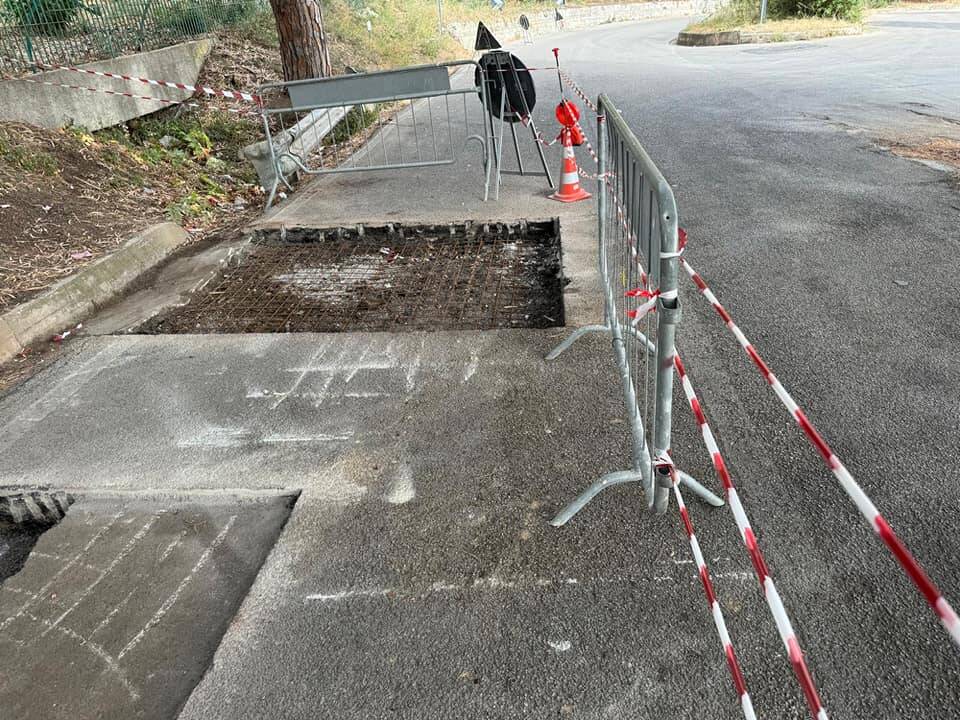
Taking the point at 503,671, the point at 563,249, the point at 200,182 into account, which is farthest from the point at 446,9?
the point at 503,671

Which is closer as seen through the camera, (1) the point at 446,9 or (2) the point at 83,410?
(2) the point at 83,410

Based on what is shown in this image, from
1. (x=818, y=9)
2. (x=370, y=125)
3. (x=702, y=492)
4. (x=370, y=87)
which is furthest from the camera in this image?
(x=818, y=9)

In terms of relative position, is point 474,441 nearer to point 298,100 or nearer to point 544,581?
point 544,581

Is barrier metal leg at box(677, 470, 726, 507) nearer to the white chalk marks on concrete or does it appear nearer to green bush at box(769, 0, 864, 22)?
the white chalk marks on concrete

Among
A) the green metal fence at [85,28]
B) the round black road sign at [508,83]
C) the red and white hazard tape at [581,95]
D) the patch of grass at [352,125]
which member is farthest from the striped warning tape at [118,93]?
the red and white hazard tape at [581,95]

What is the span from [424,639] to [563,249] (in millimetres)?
4176

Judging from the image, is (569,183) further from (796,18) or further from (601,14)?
(601,14)

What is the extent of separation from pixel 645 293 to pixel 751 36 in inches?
→ 912

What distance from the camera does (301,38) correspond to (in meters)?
10.8

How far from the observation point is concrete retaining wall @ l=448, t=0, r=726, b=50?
3709 centimetres

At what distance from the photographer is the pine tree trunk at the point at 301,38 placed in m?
10.7

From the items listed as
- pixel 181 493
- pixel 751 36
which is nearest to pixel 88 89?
pixel 181 493

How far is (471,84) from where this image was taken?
63.6 feet

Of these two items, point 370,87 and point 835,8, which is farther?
point 835,8
